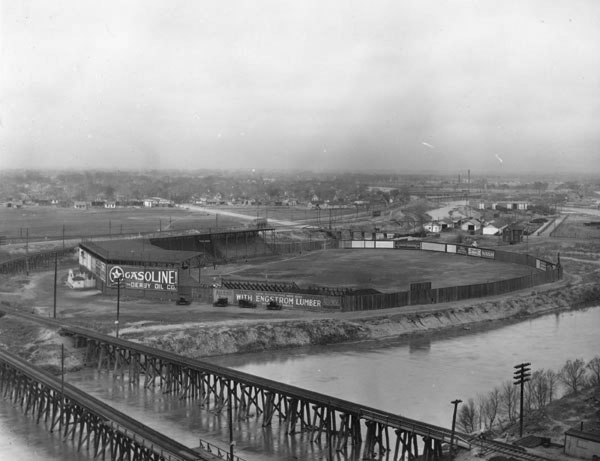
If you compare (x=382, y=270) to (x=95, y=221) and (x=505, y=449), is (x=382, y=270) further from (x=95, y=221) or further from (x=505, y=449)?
(x=95, y=221)

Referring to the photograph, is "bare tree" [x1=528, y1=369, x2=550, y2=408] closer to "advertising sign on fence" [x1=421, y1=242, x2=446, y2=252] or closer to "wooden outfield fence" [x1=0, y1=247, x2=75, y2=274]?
"wooden outfield fence" [x1=0, y1=247, x2=75, y2=274]

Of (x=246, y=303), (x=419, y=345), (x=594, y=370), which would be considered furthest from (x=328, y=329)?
(x=594, y=370)

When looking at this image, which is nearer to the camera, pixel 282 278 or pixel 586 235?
pixel 282 278

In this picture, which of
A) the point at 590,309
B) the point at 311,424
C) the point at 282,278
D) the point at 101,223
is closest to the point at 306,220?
the point at 101,223

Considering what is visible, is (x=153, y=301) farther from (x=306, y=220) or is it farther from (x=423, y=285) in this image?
(x=306, y=220)

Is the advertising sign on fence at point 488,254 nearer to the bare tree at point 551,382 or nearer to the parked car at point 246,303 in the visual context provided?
the parked car at point 246,303

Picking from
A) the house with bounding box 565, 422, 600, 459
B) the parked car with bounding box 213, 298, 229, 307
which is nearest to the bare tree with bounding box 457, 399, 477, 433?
the house with bounding box 565, 422, 600, 459
